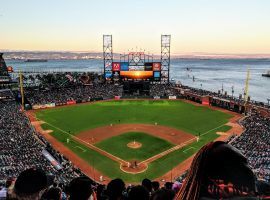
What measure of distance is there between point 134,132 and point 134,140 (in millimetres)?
3590

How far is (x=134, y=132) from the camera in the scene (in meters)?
39.6

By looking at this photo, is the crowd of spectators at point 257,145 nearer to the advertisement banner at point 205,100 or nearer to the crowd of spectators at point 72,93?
the advertisement banner at point 205,100

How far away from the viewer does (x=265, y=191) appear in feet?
9.18

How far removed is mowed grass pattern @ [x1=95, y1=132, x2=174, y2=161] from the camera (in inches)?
1233

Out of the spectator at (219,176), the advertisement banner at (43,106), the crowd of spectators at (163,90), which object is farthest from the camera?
the crowd of spectators at (163,90)

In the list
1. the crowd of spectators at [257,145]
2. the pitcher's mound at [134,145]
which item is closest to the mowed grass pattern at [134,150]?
the pitcher's mound at [134,145]

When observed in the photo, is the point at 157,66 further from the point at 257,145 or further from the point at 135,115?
the point at 257,145

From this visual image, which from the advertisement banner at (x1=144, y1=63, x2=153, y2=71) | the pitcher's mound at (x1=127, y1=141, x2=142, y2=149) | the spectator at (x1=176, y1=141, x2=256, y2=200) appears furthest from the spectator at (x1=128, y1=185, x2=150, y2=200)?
the advertisement banner at (x1=144, y1=63, x2=153, y2=71)

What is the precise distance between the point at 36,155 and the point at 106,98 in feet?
135

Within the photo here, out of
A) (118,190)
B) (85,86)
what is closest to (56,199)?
(118,190)

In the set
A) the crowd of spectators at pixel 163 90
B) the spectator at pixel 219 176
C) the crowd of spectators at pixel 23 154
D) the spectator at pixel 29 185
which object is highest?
the spectator at pixel 219 176

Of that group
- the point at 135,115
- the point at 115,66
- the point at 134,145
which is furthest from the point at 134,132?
the point at 115,66

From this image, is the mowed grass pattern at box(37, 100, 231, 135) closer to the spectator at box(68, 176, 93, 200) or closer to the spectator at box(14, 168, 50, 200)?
the spectator at box(68, 176, 93, 200)

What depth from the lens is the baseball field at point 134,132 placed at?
29266mm
